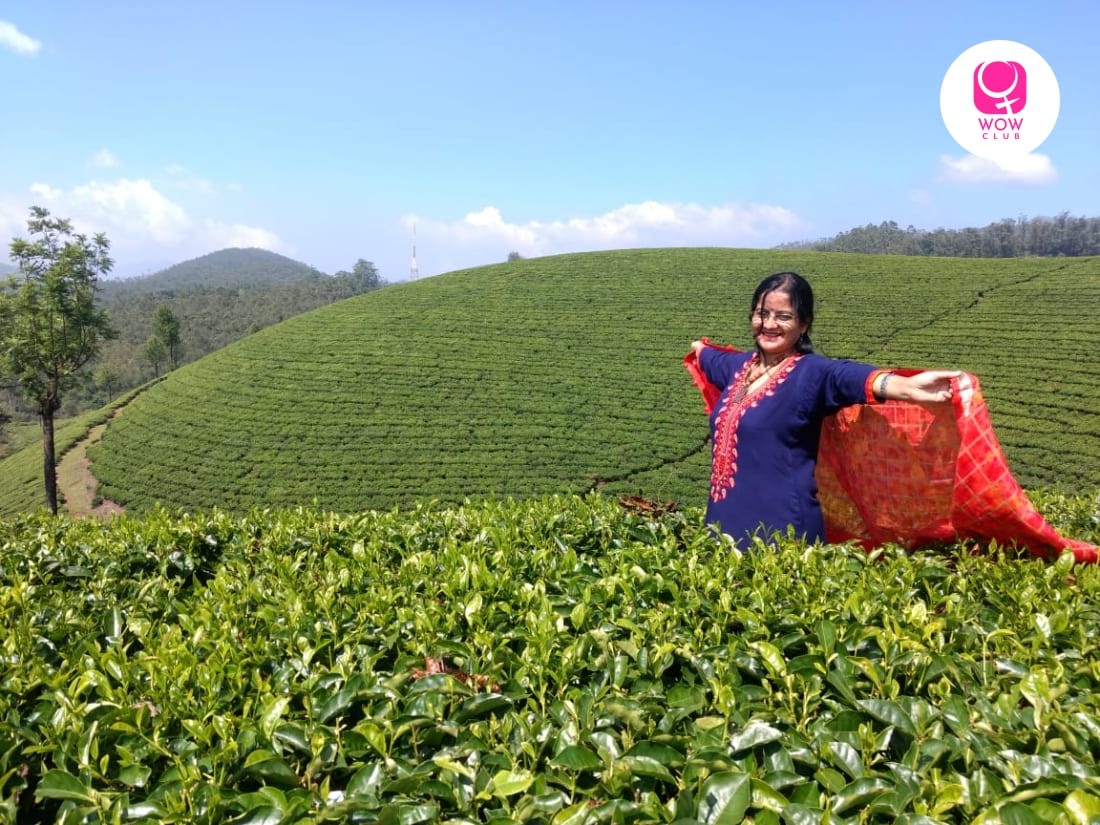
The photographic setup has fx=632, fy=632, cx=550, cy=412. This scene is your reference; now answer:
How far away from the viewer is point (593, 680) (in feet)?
4.85

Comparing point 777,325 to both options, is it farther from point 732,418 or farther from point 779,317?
point 732,418

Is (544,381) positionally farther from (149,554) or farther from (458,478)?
(149,554)

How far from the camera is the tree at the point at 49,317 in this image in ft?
51.0

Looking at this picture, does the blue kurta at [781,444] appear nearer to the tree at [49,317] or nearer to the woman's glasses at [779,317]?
the woman's glasses at [779,317]

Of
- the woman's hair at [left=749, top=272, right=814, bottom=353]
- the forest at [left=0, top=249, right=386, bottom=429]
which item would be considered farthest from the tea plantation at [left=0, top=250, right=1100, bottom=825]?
the forest at [left=0, top=249, right=386, bottom=429]

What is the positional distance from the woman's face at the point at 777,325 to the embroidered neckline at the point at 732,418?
0.07 meters

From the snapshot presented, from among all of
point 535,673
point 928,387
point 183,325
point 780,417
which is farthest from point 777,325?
point 183,325

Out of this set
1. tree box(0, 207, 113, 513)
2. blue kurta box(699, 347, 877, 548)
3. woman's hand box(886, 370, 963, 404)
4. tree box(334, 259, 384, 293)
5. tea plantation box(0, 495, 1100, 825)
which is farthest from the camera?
tree box(334, 259, 384, 293)

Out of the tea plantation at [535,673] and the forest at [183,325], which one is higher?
the forest at [183,325]

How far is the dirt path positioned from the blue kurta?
1817cm

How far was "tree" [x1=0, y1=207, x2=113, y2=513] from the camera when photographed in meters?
15.5

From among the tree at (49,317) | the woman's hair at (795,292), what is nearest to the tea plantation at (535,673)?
the woman's hair at (795,292)

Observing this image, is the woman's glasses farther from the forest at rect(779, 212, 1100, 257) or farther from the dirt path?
the forest at rect(779, 212, 1100, 257)

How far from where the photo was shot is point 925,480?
238cm
